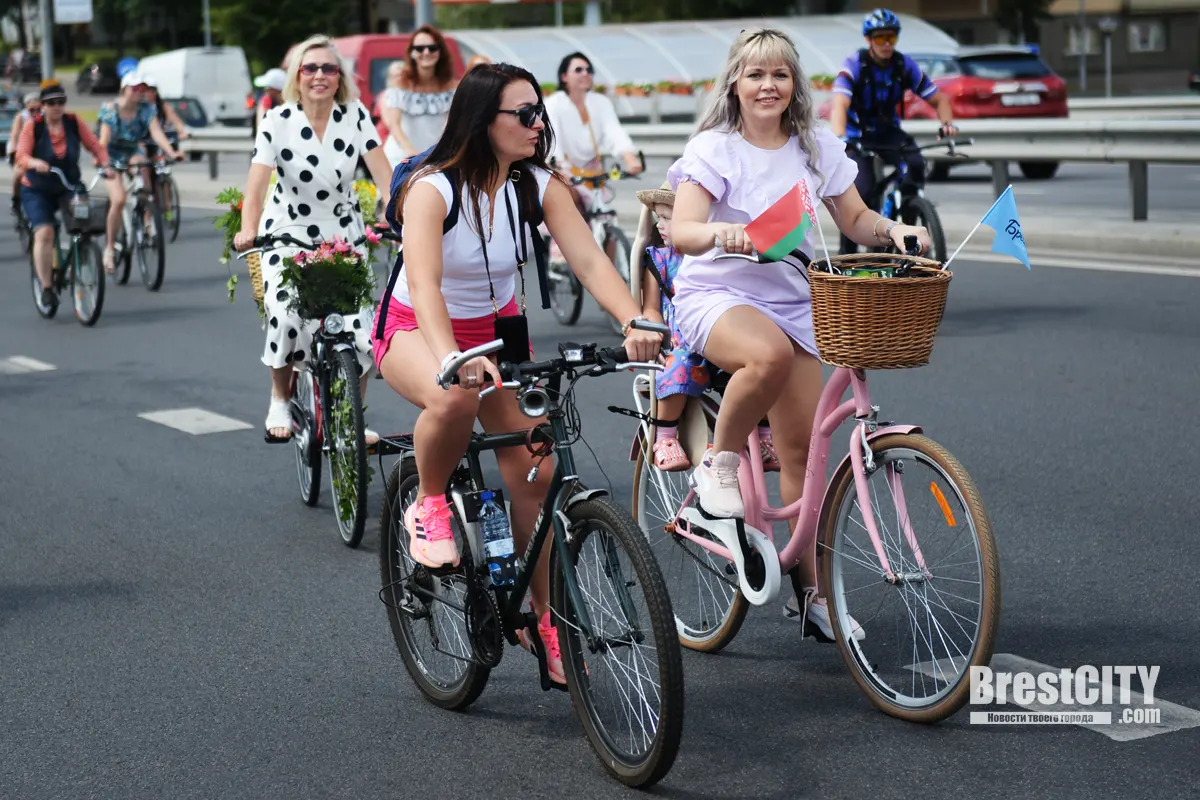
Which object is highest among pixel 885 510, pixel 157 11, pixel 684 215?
pixel 157 11

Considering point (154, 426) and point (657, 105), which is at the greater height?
point (657, 105)

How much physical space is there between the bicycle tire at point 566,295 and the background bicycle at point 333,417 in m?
4.56

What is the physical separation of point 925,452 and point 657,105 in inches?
1077

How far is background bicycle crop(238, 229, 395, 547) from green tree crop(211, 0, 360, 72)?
62.9 metres

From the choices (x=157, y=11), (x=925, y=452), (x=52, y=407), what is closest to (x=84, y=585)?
(x=925, y=452)

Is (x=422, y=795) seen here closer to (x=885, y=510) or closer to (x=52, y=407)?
(x=885, y=510)

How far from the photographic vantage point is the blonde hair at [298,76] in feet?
24.9

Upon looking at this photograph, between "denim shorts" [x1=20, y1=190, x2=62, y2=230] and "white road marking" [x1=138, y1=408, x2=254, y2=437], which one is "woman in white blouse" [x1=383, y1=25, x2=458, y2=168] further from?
"denim shorts" [x1=20, y1=190, x2=62, y2=230]

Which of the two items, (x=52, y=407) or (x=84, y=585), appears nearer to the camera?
(x=84, y=585)

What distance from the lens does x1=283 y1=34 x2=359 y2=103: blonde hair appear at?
7.58m

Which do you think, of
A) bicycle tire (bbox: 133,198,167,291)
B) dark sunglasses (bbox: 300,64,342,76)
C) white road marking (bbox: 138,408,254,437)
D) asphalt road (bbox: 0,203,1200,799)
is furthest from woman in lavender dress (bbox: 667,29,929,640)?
bicycle tire (bbox: 133,198,167,291)

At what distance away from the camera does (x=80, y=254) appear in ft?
44.2

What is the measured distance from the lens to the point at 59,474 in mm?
8359

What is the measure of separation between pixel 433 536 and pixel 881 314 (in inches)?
50.7
